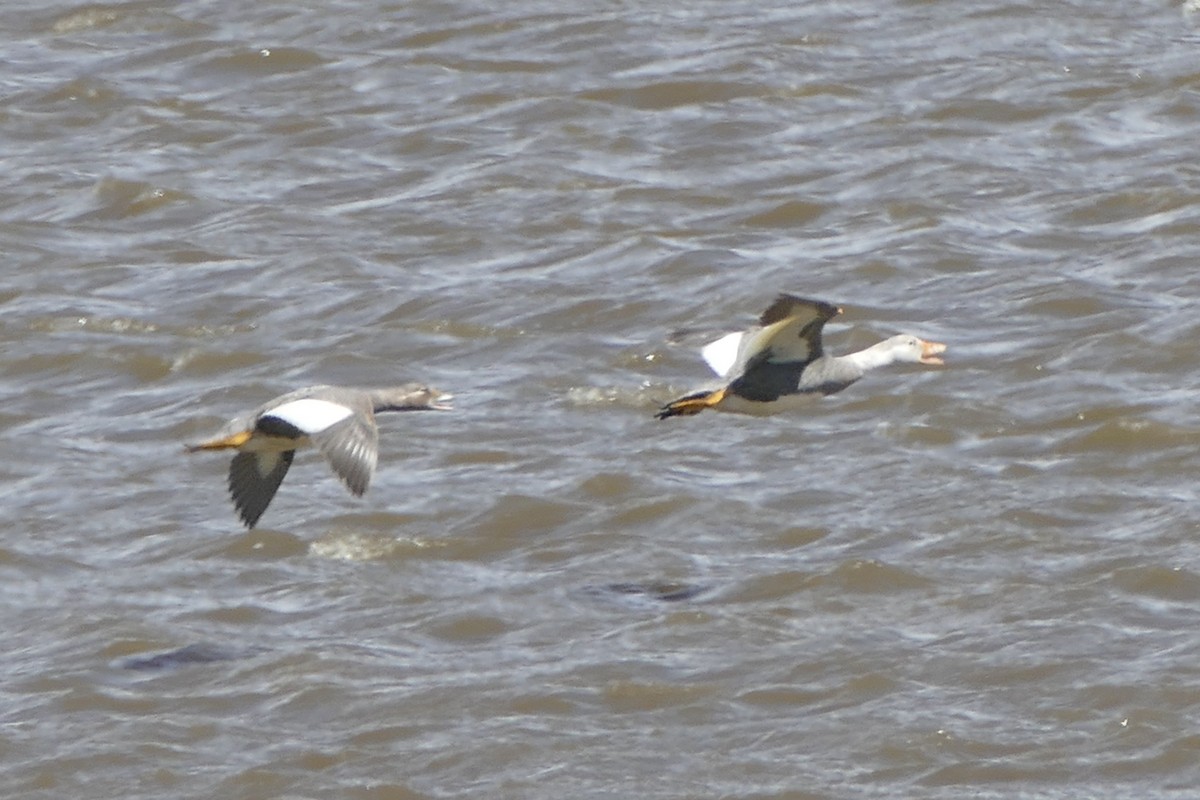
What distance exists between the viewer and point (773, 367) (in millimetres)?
9938

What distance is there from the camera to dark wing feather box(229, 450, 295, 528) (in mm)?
9750

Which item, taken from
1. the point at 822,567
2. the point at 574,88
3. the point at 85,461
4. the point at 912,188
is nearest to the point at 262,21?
the point at 574,88

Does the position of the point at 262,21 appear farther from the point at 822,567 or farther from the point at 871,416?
the point at 822,567

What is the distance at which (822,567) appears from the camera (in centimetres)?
962

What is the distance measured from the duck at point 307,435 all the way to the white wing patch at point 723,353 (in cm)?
104

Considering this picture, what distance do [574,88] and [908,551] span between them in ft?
18.7

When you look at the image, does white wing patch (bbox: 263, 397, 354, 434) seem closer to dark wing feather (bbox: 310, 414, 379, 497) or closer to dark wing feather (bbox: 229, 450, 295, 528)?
dark wing feather (bbox: 310, 414, 379, 497)

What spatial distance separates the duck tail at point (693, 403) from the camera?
31.5 feet

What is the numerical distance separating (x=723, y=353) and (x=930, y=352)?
1.04 m

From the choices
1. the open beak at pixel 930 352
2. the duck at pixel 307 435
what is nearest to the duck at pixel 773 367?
the open beak at pixel 930 352

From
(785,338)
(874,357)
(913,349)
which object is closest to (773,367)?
(785,338)

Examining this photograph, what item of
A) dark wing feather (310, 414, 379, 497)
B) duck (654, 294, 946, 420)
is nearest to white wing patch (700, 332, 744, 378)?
duck (654, 294, 946, 420)

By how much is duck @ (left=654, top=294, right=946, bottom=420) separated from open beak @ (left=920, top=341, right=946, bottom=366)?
378 mm

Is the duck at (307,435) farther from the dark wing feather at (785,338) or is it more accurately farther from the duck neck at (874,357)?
the duck neck at (874,357)
